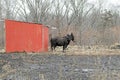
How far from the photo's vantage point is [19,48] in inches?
1094

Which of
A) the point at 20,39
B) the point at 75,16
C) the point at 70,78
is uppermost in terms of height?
the point at 75,16

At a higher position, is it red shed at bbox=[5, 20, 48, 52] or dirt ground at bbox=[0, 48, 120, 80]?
red shed at bbox=[5, 20, 48, 52]

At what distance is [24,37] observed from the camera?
94.0 feet

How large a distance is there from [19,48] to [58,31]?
69.4 feet

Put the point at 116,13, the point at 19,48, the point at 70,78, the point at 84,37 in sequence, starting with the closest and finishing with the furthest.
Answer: the point at 70,78, the point at 19,48, the point at 84,37, the point at 116,13

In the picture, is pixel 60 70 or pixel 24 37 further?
pixel 24 37

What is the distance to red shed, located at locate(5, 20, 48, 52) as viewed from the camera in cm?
2719

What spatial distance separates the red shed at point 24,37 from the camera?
2719cm

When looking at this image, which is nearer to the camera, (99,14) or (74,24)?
(74,24)

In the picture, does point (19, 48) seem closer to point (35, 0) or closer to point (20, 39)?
point (20, 39)

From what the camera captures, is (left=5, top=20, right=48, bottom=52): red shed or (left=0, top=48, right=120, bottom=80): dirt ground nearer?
(left=0, top=48, right=120, bottom=80): dirt ground

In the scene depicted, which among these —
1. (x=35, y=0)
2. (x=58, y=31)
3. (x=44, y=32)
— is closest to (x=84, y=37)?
(x=58, y=31)

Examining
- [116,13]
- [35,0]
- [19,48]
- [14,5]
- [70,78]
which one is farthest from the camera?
[116,13]

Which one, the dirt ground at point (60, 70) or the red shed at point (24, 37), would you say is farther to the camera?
the red shed at point (24, 37)
